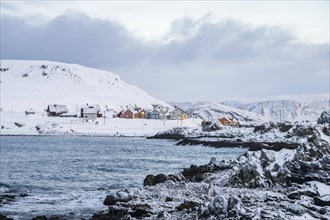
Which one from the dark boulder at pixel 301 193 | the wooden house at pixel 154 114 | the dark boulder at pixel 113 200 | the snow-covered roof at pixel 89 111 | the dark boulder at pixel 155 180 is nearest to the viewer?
the dark boulder at pixel 301 193

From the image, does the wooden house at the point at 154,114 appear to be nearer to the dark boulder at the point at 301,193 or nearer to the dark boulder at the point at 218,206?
the dark boulder at the point at 301,193

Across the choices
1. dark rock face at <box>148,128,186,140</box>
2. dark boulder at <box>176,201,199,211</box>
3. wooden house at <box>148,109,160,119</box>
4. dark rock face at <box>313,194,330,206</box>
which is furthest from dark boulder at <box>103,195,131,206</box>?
wooden house at <box>148,109,160,119</box>

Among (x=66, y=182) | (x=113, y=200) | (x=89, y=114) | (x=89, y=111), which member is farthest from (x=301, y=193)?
A: (x=89, y=111)

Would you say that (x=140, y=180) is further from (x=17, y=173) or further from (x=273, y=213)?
(x=273, y=213)

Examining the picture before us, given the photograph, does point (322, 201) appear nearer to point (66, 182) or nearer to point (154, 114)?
point (66, 182)

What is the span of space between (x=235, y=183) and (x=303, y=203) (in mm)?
7413

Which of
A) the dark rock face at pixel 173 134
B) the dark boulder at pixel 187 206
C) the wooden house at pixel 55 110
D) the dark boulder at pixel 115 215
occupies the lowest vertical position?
the dark boulder at pixel 115 215

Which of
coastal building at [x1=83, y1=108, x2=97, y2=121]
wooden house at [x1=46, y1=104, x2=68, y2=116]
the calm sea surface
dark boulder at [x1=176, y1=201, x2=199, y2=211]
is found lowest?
the calm sea surface

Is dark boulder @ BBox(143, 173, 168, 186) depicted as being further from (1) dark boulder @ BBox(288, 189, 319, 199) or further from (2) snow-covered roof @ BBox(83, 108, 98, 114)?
(2) snow-covered roof @ BBox(83, 108, 98, 114)

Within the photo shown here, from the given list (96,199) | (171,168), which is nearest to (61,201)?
(96,199)

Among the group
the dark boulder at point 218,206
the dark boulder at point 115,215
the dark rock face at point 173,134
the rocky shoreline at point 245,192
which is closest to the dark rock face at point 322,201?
the rocky shoreline at point 245,192

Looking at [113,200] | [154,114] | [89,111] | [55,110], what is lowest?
[113,200]

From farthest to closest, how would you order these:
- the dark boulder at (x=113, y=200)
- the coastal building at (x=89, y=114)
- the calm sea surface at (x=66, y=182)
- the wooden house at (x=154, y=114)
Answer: the wooden house at (x=154, y=114)
the coastal building at (x=89, y=114)
the calm sea surface at (x=66, y=182)
the dark boulder at (x=113, y=200)

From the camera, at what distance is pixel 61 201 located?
23.8 metres
